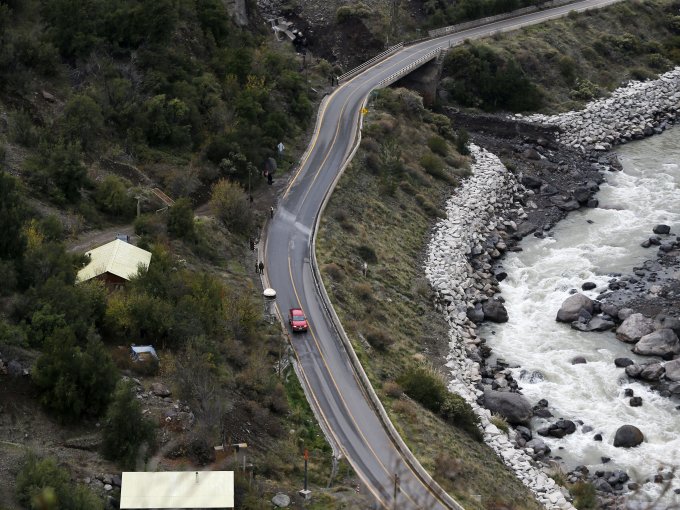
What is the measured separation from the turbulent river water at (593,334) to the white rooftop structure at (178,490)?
63.1 feet

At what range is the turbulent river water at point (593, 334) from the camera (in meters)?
53.8

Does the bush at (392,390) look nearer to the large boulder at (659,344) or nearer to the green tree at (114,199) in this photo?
the large boulder at (659,344)

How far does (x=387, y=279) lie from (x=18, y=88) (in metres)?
30.2

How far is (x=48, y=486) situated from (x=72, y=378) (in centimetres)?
703

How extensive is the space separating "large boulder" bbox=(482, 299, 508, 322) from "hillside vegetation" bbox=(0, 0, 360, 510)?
17.4 metres

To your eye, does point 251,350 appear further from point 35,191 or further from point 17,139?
point 17,139

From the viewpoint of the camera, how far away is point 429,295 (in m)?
67.2

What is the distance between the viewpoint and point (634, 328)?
210 feet

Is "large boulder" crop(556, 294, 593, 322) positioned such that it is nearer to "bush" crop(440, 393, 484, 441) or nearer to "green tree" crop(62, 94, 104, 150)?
"bush" crop(440, 393, 484, 441)

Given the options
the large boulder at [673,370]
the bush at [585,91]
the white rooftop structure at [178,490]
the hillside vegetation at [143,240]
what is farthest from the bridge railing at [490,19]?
the white rooftop structure at [178,490]

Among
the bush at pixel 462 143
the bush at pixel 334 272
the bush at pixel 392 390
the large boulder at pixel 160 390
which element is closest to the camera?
the large boulder at pixel 160 390

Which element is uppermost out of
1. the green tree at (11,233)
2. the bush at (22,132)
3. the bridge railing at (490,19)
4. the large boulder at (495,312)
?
the bridge railing at (490,19)

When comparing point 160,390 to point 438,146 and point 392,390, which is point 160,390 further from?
point 438,146

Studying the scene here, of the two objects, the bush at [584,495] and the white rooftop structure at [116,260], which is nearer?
the bush at [584,495]
